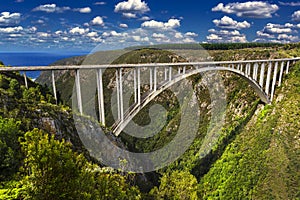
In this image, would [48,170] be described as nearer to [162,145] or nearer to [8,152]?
[8,152]

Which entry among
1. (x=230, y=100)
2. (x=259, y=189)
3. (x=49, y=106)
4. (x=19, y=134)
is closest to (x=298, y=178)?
(x=259, y=189)

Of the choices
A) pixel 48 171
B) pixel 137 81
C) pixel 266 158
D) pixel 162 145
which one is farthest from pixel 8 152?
pixel 162 145

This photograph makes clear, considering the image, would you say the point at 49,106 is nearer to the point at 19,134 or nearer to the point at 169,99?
the point at 19,134

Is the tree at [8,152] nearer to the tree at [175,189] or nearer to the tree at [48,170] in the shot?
the tree at [48,170]

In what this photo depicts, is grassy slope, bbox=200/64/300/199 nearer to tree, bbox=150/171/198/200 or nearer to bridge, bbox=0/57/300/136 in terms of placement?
bridge, bbox=0/57/300/136

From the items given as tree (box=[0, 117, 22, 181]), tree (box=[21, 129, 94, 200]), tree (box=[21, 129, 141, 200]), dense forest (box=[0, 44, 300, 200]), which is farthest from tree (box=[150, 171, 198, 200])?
tree (box=[21, 129, 94, 200])
